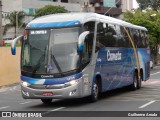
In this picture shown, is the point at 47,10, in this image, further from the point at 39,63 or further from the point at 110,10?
the point at 39,63

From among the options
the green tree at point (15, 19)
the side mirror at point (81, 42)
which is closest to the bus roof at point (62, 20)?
the side mirror at point (81, 42)

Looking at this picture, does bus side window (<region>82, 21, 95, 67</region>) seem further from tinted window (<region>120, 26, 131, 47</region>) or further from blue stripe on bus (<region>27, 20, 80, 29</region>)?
tinted window (<region>120, 26, 131, 47</region>)

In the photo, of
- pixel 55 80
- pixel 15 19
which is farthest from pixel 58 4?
pixel 55 80

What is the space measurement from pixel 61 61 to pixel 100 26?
2946 mm

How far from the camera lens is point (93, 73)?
16.1 meters

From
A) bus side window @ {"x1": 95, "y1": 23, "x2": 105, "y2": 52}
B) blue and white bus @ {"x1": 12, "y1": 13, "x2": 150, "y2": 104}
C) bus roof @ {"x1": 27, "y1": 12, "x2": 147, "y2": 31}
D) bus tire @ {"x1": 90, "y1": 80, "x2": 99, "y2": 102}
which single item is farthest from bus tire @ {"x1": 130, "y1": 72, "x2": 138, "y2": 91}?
bus roof @ {"x1": 27, "y1": 12, "x2": 147, "y2": 31}

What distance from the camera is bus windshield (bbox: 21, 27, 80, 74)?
14.9 metres

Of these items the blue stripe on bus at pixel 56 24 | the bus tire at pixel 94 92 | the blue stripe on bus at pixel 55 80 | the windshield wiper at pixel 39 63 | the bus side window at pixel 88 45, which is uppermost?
the blue stripe on bus at pixel 56 24

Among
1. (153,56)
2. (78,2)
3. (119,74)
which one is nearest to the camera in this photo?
(119,74)

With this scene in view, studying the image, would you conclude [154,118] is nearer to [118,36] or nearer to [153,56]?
[118,36]

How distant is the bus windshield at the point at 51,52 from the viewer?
48.8ft

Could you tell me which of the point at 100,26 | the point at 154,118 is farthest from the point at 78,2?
the point at 154,118

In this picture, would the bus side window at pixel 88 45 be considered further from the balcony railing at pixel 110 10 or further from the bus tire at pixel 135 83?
the balcony railing at pixel 110 10

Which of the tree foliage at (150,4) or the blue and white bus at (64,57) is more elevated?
the tree foliage at (150,4)
